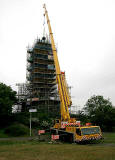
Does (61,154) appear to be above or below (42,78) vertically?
below

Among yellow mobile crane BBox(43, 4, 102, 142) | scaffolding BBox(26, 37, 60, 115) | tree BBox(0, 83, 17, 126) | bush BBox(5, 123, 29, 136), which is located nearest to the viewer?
yellow mobile crane BBox(43, 4, 102, 142)

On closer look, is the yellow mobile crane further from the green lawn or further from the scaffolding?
the scaffolding

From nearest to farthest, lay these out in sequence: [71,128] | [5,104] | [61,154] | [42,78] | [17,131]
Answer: [61,154], [71,128], [17,131], [5,104], [42,78]

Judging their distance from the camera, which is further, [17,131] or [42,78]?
[42,78]

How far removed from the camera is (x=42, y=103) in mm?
48094

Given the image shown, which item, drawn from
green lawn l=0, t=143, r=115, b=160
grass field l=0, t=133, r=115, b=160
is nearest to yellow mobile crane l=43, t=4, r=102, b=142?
grass field l=0, t=133, r=115, b=160

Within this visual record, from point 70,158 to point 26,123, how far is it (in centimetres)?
2747

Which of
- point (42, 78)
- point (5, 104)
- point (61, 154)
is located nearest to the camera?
point (61, 154)

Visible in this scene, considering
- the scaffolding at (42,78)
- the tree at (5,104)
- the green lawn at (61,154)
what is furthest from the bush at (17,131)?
the scaffolding at (42,78)

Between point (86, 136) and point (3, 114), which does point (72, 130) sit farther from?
point (3, 114)

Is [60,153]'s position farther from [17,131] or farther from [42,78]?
[42,78]

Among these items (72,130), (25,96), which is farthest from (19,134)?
(25,96)

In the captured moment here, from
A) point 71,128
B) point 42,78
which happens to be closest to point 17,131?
point 71,128

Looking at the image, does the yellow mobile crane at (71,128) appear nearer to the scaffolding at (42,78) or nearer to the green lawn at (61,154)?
the green lawn at (61,154)
